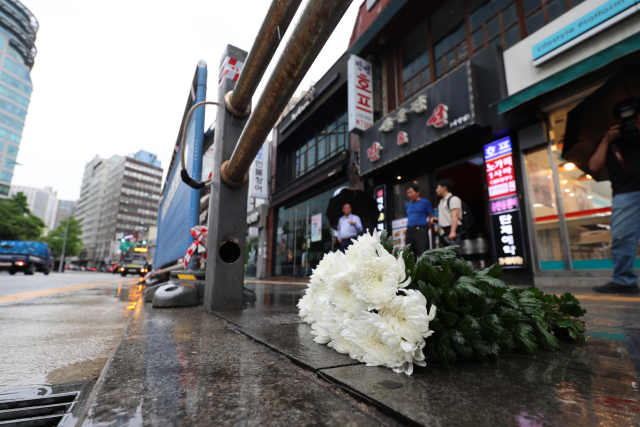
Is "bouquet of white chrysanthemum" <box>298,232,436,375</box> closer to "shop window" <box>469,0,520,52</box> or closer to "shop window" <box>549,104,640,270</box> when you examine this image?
"shop window" <box>549,104,640,270</box>

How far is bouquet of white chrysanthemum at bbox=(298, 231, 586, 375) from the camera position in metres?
1.02

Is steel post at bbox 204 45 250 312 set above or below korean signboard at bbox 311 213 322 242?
below

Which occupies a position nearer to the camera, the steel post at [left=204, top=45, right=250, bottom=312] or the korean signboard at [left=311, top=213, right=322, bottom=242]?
the steel post at [left=204, top=45, right=250, bottom=312]

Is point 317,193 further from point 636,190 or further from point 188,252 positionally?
point 636,190

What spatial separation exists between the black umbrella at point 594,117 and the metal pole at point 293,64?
20.0ft

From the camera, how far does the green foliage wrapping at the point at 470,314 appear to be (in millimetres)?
1112

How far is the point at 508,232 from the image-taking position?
692 centimetres

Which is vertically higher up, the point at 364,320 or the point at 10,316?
the point at 364,320

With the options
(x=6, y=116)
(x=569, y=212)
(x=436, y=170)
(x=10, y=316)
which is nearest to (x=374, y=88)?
(x=436, y=170)

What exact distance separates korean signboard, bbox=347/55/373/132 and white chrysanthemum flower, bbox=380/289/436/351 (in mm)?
10072

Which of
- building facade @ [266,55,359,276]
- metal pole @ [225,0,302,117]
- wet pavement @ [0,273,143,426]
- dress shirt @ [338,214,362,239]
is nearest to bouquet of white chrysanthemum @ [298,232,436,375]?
wet pavement @ [0,273,143,426]

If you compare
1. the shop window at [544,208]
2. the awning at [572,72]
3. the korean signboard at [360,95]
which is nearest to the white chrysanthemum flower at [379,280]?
the awning at [572,72]

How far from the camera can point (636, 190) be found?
4105mm

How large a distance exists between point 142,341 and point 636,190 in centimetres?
581
